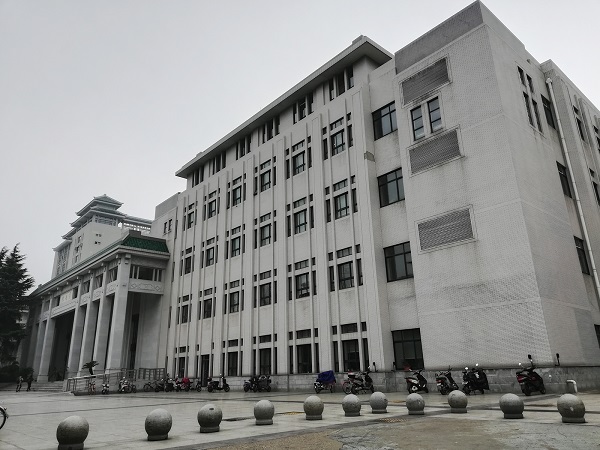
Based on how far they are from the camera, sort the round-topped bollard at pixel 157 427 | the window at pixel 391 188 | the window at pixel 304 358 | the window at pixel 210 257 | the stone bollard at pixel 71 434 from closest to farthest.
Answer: the stone bollard at pixel 71 434, the round-topped bollard at pixel 157 427, the window at pixel 391 188, the window at pixel 304 358, the window at pixel 210 257

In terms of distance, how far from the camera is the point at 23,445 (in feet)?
31.6

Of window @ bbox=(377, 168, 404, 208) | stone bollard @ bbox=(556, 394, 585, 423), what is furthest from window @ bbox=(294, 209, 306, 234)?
stone bollard @ bbox=(556, 394, 585, 423)

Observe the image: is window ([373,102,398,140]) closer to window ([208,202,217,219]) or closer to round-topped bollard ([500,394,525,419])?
window ([208,202,217,219])

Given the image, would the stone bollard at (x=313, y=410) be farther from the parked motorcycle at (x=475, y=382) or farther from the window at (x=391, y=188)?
the window at (x=391, y=188)

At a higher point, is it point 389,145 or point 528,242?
point 389,145

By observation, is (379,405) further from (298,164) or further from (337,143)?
(298,164)

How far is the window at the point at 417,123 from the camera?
27.5m

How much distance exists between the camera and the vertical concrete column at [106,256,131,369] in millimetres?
42625

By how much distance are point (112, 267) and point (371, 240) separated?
3261 centimetres

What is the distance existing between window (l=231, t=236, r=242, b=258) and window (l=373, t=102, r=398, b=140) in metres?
16.4

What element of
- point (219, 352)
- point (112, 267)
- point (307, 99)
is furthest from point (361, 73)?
point (112, 267)

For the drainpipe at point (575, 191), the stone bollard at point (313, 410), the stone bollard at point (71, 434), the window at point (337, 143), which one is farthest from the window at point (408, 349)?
the stone bollard at point (71, 434)

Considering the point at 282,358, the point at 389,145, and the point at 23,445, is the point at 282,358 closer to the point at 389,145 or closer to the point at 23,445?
the point at 389,145

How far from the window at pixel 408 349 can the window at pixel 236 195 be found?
21.2 m
